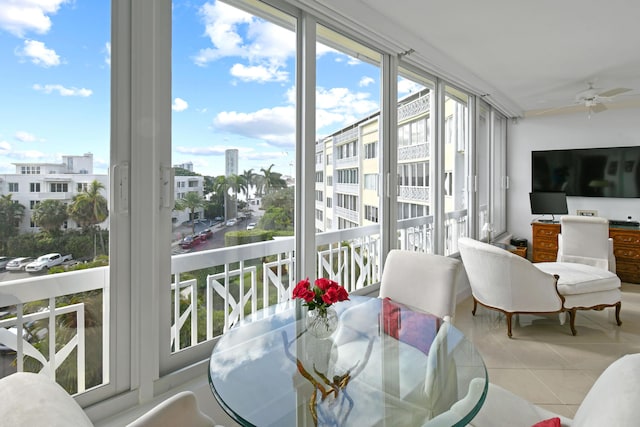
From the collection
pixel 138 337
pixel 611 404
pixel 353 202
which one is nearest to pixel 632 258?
pixel 353 202

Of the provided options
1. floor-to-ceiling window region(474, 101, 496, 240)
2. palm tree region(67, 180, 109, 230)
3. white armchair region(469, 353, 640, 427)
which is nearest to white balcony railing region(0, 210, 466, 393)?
palm tree region(67, 180, 109, 230)

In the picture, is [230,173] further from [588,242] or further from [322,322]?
[588,242]

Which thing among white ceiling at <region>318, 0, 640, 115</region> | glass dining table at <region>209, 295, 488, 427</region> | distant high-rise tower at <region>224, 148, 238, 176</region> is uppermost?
white ceiling at <region>318, 0, 640, 115</region>

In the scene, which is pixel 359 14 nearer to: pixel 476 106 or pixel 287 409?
pixel 287 409

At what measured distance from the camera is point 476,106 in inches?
178

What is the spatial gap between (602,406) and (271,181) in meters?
1.88

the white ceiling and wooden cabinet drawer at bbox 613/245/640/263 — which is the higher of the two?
the white ceiling

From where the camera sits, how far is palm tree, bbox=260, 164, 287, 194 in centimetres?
225

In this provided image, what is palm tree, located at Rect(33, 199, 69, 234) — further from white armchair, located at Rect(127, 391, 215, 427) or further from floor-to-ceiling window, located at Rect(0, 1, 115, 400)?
white armchair, located at Rect(127, 391, 215, 427)

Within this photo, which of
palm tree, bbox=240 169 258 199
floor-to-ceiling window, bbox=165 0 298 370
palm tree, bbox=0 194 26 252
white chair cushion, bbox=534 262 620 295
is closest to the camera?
palm tree, bbox=0 194 26 252

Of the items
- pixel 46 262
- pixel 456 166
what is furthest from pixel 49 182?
pixel 456 166

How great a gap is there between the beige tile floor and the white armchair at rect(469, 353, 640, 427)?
3.62ft

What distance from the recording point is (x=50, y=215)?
145 centimetres

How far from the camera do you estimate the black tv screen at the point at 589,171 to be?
501 centimetres
